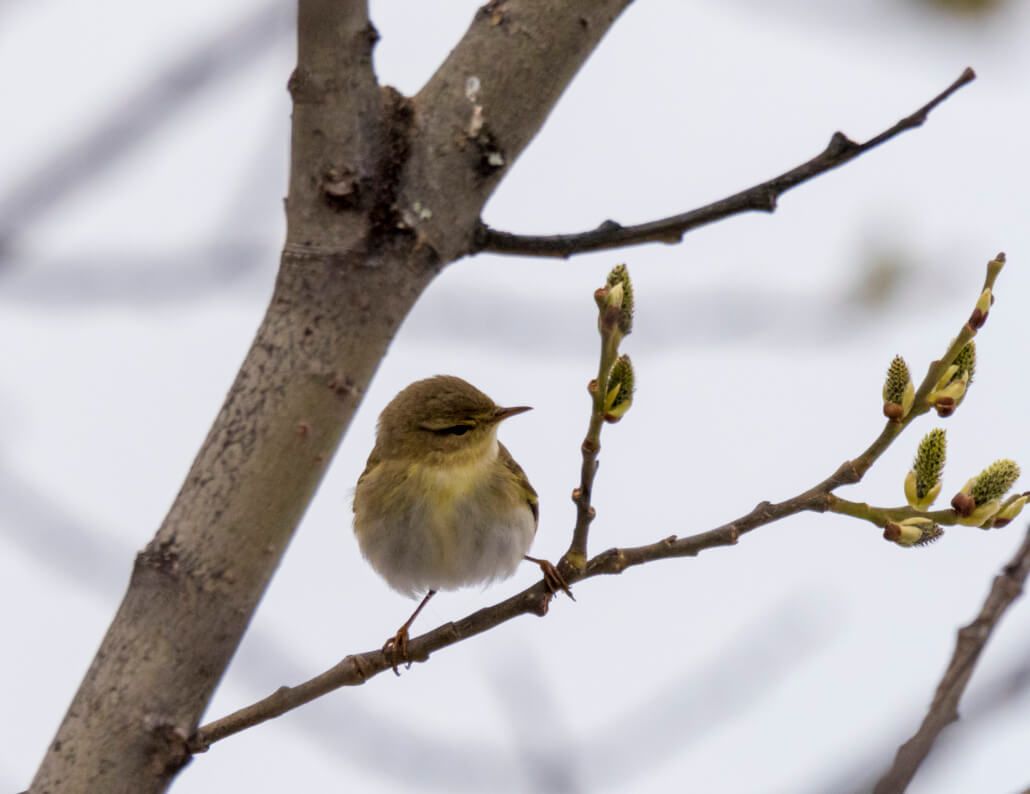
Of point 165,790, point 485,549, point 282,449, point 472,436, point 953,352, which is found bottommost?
point 165,790

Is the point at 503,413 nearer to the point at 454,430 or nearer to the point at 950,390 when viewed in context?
the point at 454,430

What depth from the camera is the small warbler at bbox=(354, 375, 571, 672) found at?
13.6 ft

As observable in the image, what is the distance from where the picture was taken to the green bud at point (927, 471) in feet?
6.16

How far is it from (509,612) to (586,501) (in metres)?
0.31

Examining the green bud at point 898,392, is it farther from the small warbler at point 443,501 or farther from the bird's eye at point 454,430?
the bird's eye at point 454,430

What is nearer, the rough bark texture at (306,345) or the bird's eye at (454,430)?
the rough bark texture at (306,345)

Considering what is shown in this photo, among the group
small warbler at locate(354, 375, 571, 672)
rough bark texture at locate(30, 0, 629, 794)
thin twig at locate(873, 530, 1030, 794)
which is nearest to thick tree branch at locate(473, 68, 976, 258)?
rough bark texture at locate(30, 0, 629, 794)

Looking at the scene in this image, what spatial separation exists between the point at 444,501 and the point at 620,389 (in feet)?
7.78

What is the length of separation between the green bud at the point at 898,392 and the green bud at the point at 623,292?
16.9 inches

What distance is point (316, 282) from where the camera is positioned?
1786mm

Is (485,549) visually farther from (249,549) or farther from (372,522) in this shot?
(249,549)

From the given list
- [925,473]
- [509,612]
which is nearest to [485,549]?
[509,612]

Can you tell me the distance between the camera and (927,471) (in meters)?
1.89

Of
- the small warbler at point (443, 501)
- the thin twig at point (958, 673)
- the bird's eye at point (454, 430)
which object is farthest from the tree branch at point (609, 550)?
the bird's eye at point (454, 430)
